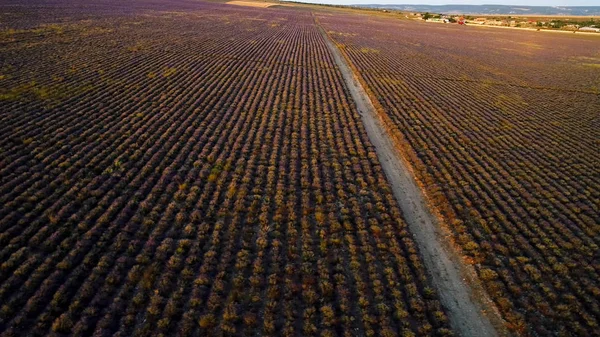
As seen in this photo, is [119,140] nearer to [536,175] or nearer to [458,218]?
[458,218]

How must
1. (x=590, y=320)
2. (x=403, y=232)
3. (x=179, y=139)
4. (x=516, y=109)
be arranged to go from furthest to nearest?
(x=516, y=109), (x=179, y=139), (x=403, y=232), (x=590, y=320)

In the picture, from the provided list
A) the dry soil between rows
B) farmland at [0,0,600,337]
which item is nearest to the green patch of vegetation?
farmland at [0,0,600,337]

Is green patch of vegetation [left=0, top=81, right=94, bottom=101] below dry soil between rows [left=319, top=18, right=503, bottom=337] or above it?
above

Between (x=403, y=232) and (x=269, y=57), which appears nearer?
(x=403, y=232)

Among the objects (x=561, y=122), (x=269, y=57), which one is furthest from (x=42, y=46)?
(x=561, y=122)

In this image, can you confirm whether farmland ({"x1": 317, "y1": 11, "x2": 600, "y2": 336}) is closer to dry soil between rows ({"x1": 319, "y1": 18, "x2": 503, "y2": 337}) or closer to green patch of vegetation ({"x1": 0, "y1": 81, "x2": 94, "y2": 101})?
dry soil between rows ({"x1": 319, "y1": 18, "x2": 503, "y2": 337})

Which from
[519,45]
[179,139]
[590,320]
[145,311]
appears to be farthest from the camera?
[519,45]

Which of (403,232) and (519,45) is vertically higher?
(519,45)
